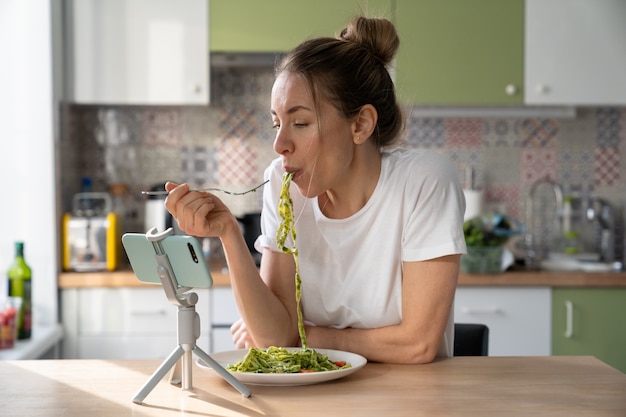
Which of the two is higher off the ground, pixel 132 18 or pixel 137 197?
pixel 132 18

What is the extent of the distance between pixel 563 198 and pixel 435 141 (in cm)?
65

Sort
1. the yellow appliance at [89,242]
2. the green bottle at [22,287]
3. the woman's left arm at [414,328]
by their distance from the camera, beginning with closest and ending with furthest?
1. the woman's left arm at [414,328]
2. the green bottle at [22,287]
3. the yellow appliance at [89,242]

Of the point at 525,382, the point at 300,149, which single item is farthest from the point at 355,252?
the point at 525,382

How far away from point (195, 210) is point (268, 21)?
2198 mm

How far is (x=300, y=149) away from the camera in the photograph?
1.73 m

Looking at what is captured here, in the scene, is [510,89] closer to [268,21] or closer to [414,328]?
[268,21]

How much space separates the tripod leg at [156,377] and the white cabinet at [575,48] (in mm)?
2621

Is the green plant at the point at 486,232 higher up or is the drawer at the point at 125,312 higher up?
the green plant at the point at 486,232

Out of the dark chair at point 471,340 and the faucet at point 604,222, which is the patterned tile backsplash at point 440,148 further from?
the dark chair at point 471,340

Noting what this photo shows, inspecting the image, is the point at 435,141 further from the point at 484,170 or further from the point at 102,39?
the point at 102,39

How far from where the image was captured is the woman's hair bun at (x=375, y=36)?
1866 millimetres

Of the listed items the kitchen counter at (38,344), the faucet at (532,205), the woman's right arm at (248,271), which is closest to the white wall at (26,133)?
the kitchen counter at (38,344)

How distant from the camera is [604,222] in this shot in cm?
392

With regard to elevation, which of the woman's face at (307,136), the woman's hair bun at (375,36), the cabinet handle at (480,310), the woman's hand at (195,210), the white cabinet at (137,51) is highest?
the white cabinet at (137,51)
